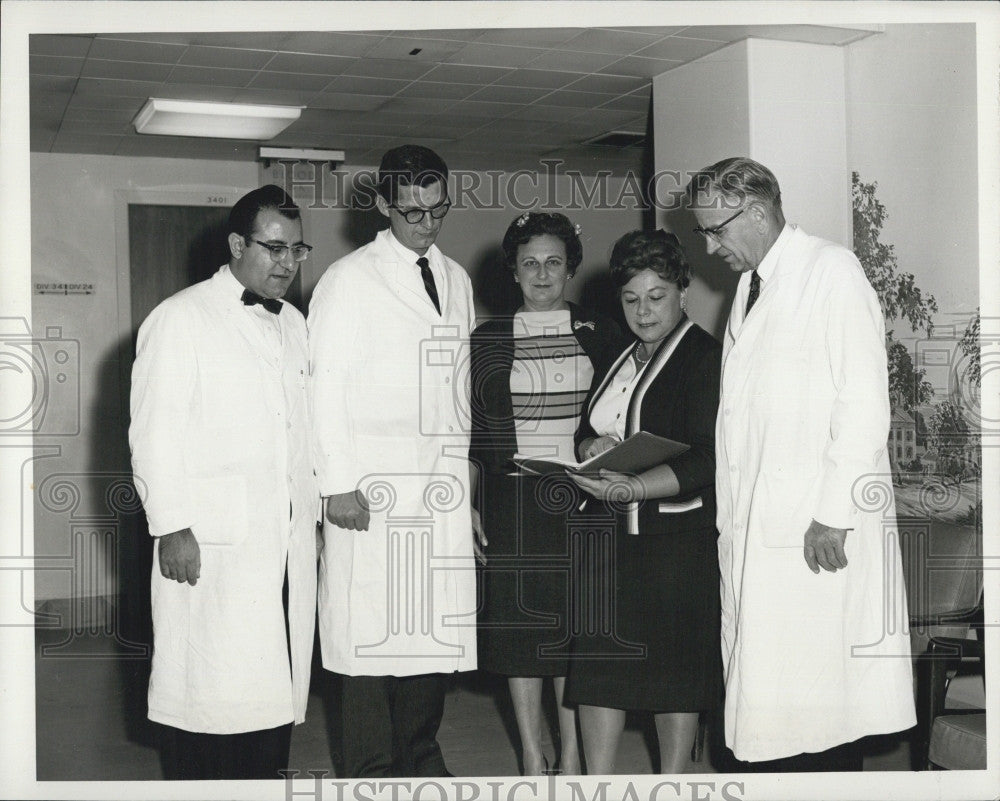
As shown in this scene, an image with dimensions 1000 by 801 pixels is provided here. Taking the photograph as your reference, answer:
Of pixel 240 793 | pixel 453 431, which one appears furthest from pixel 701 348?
pixel 240 793

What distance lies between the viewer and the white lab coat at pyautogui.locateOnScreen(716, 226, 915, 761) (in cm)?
254

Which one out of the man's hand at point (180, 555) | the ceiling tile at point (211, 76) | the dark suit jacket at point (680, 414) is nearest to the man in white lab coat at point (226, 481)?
the man's hand at point (180, 555)

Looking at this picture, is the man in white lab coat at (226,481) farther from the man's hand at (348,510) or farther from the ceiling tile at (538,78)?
the ceiling tile at (538,78)

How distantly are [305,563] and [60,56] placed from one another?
5.43 ft

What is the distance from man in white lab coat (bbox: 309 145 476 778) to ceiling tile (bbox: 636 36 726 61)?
0.84 meters

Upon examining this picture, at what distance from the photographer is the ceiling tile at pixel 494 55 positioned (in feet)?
10.0

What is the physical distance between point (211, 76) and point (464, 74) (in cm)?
80

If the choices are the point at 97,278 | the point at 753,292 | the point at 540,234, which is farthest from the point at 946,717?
the point at 97,278

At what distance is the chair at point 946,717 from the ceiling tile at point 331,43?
94.0 inches

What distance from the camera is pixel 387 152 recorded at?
113 inches

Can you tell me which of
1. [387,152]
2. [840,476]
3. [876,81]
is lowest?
[840,476]

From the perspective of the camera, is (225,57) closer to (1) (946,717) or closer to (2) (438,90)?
(2) (438,90)

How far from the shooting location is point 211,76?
3.08 m

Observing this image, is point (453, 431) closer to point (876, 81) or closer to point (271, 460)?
point (271, 460)
